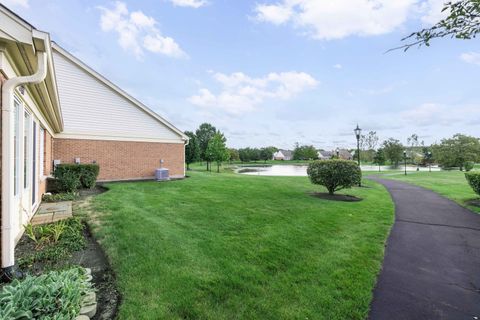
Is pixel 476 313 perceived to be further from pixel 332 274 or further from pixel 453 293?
pixel 332 274

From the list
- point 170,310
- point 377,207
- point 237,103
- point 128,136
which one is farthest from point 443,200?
point 237,103

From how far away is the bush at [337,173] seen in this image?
1095 cm

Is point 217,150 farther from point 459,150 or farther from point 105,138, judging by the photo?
point 459,150

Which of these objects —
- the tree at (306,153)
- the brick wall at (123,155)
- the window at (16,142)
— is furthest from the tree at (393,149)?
the window at (16,142)

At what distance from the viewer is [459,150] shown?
3372 cm

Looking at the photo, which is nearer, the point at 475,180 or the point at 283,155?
the point at 475,180

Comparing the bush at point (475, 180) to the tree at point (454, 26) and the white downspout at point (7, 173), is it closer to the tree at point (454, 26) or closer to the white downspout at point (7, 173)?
the tree at point (454, 26)

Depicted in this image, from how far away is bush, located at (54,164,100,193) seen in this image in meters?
9.75

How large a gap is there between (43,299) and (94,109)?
13.3m

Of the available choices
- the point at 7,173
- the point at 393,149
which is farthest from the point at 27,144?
the point at 393,149

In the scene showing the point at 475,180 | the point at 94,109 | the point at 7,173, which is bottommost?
the point at 475,180

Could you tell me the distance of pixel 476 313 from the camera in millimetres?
3061

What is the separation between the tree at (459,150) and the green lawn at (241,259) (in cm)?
3544

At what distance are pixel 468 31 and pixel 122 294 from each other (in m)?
5.12
